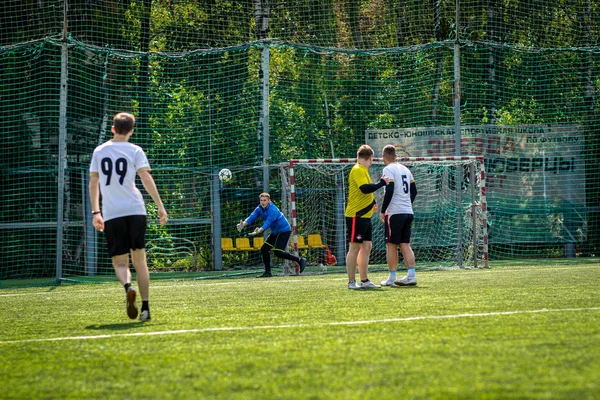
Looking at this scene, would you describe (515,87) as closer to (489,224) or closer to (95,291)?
(489,224)

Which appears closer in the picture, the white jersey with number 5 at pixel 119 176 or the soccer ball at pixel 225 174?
the white jersey with number 5 at pixel 119 176

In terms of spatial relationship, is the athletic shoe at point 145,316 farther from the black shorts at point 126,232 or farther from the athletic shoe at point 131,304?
the black shorts at point 126,232

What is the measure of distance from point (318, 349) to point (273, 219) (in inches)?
459

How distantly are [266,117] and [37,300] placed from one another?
782 cm

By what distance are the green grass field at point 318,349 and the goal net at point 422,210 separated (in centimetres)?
866

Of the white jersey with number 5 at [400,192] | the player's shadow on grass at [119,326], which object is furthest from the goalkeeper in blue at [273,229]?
the player's shadow on grass at [119,326]

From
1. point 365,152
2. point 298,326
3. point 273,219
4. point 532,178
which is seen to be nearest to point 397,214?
point 365,152

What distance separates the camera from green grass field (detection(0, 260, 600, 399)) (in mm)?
3996

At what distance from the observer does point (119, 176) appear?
7605mm

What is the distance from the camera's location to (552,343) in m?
5.13

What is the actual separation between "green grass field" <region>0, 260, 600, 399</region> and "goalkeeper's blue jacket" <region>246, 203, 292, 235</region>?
24.7ft

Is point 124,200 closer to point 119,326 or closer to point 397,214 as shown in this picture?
point 119,326

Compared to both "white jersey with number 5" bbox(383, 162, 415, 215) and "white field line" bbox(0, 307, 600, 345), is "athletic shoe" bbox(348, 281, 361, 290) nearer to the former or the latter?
"white jersey with number 5" bbox(383, 162, 415, 215)

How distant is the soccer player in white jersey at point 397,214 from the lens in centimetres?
1143
